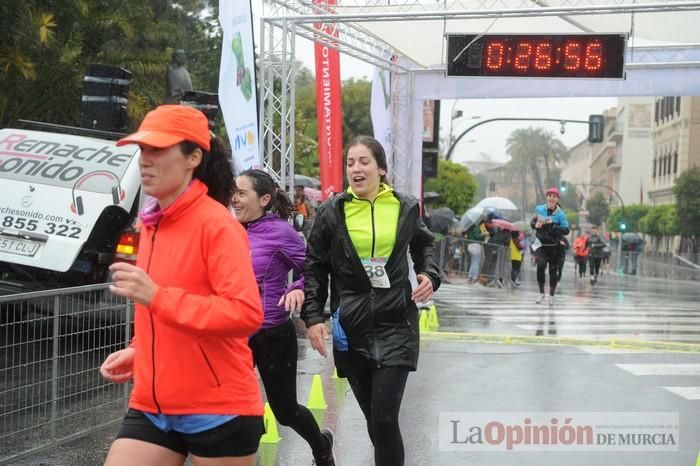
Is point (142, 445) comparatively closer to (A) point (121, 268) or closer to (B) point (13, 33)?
(A) point (121, 268)

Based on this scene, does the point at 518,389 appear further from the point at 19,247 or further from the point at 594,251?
the point at 594,251

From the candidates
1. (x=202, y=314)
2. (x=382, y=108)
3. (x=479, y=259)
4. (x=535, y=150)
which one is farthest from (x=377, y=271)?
(x=535, y=150)

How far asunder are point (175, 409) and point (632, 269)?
44.6m

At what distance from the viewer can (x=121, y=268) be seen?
302cm

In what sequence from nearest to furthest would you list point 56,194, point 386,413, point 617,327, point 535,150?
point 386,413 < point 56,194 < point 617,327 < point 535,150

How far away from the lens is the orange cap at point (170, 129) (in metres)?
3.16

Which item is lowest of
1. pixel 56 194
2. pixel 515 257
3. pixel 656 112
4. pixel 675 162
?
pixel 515 257

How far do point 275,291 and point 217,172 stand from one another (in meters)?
2.00

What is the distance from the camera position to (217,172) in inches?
136

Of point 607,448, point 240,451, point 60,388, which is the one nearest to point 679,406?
point 607,448

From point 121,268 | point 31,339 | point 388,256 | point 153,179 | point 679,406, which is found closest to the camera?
point 121,268

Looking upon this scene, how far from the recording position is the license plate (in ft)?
30.4

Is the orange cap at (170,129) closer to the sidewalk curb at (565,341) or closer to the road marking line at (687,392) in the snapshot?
the road marking line at (687,392)

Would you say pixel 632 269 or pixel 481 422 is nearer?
pixel 481 422
